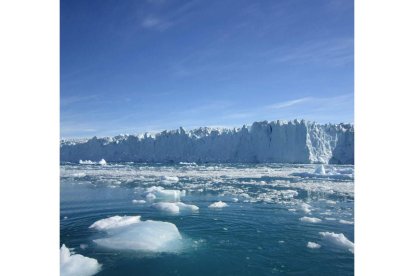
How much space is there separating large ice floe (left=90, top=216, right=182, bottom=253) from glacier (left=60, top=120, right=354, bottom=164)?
24057 mm

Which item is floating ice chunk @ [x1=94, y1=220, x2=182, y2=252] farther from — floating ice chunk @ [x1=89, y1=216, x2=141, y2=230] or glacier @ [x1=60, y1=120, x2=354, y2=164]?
glacier @ [x1=60, y1=120, x2=354, y2=164]

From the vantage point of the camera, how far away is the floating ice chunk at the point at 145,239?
15.2 feet

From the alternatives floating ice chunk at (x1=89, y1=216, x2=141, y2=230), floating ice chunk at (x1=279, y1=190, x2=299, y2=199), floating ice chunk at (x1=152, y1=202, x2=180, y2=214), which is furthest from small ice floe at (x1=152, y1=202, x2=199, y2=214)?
floating ice chunk at (x1=279, y1=190, x2=299, y2=199)

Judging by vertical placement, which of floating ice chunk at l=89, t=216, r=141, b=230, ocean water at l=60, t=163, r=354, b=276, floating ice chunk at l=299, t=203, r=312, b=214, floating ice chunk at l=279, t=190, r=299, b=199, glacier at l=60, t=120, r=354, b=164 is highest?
glacier at l=60, t=120, r=354, b=164

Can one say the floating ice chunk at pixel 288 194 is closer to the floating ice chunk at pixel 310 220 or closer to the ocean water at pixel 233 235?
the ocean water at pixel 233 235

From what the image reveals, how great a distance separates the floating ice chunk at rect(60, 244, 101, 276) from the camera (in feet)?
12.4

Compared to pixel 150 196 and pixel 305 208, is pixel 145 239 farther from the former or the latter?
pixel 150 196

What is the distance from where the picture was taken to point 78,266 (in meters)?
3.87

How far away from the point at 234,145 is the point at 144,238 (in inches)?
1068

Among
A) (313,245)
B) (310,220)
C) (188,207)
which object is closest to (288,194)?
(310,220)

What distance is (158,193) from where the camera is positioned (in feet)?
30.3

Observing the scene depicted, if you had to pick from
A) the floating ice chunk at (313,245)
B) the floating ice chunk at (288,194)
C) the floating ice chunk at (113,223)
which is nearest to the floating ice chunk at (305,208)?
the floating ice chunk at (288,194)
